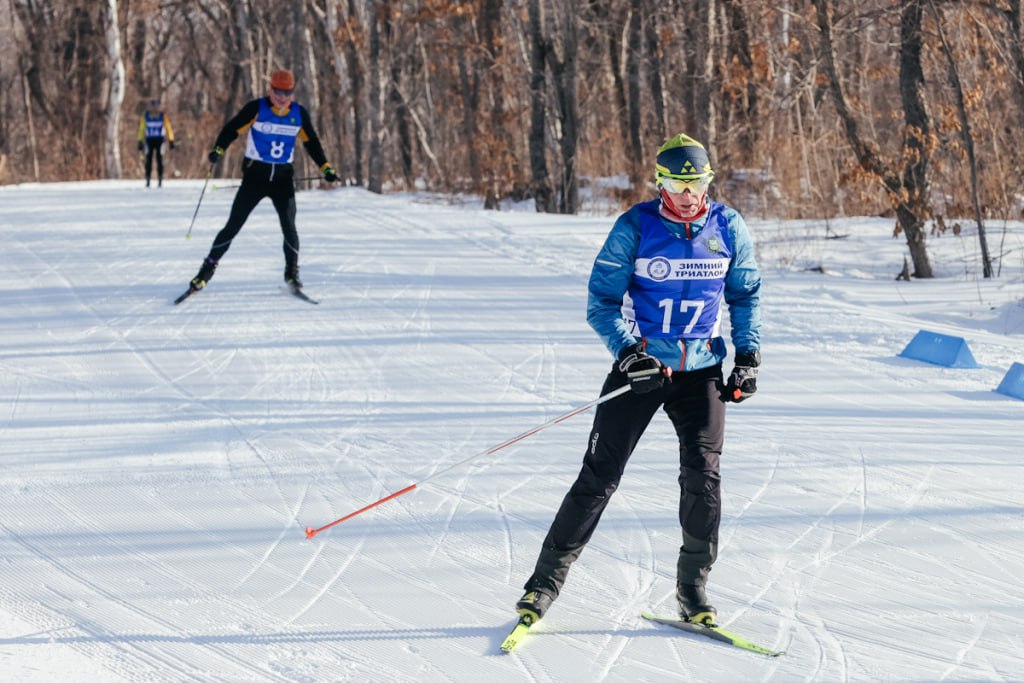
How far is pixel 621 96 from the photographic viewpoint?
24.5 metres

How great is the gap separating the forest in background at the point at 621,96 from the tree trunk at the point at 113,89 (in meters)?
0.05

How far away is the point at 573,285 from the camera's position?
10.9 m

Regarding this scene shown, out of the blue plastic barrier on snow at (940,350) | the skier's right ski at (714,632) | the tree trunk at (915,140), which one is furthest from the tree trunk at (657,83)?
the skier's right ski at (714,632)

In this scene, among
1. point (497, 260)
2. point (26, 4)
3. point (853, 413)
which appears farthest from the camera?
point (26, 4)

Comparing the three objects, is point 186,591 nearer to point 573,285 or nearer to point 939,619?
point 939,619

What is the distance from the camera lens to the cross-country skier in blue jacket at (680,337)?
→ 3986 millimetres

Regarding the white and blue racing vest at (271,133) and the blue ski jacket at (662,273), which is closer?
the blue ski jacket at (662,273)

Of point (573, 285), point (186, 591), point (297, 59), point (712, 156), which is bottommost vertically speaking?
point (186, 591)

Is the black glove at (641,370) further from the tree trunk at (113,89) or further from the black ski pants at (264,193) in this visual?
the tree trunk at (113,89)

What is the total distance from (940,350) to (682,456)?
196 inches

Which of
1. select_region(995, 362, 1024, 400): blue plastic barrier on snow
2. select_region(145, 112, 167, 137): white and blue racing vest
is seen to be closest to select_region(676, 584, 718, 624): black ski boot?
select_region(995, 362, 1024, 400): blue plastic barrier on snow

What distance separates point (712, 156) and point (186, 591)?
514 inches

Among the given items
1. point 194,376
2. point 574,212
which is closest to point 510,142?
point 574,212

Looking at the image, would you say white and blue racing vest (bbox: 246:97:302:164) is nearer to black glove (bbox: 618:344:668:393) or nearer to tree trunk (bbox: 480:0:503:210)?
black glove (bbox: 618:344:668:393)
